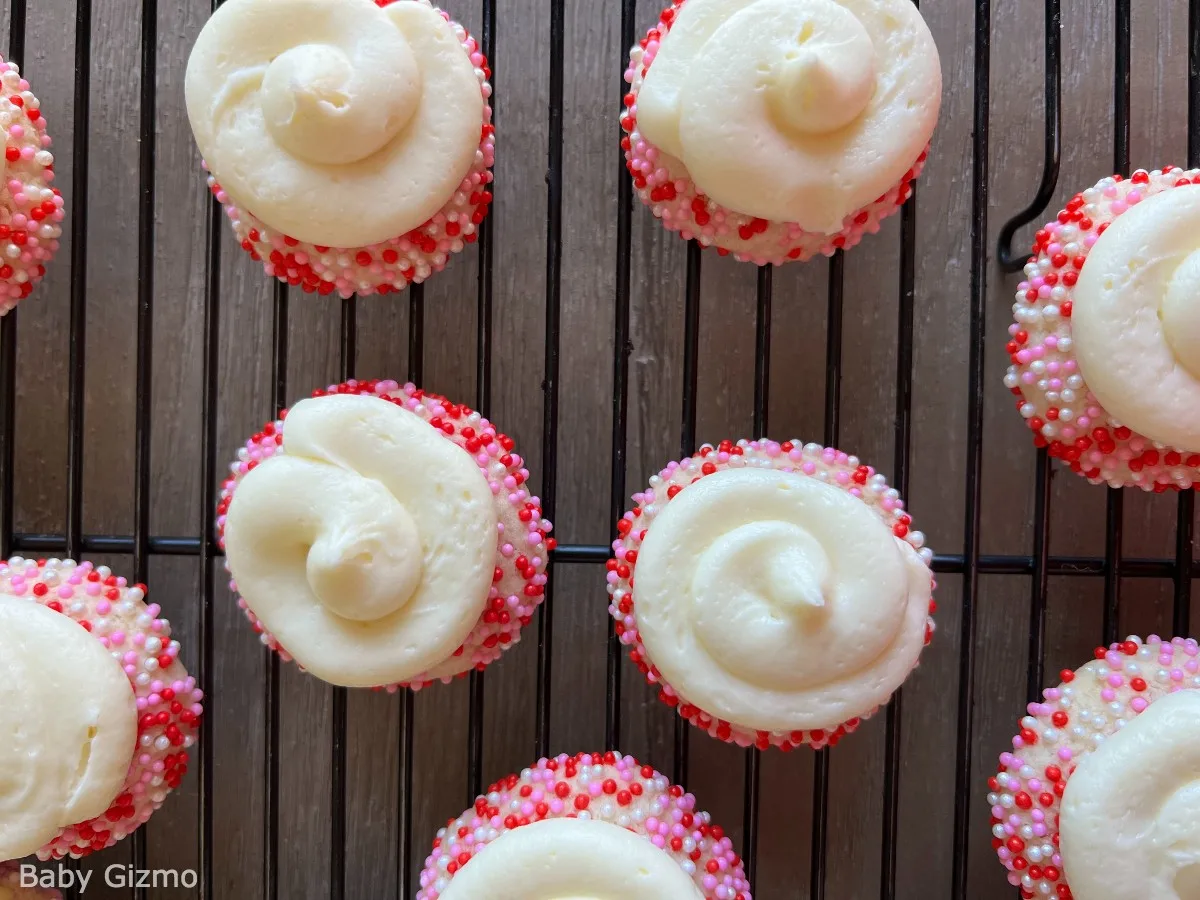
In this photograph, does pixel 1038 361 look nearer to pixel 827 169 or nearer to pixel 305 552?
pixel 827 169

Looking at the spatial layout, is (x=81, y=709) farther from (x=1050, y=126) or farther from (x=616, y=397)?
(x=1050, y=126)

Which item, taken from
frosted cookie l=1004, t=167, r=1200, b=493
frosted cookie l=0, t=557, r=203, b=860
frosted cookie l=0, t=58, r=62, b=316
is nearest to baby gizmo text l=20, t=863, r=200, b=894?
frosted cookie l=0, t=557, r=203, b=860

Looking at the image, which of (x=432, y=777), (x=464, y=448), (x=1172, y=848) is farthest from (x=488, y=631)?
(x=1172, y=848)

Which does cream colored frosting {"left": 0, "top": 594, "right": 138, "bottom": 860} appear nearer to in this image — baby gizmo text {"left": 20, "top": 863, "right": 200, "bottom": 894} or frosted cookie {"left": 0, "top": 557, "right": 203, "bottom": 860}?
frosted cookie {"left": 0, "top": 557, "right": 203, "bottom": 860}

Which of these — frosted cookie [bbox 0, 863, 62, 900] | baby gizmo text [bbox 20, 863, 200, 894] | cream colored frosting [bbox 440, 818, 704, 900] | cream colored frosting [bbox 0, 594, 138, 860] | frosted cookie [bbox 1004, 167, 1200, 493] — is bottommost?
baby gizmo text [bbox 20, 863, 200, 894]

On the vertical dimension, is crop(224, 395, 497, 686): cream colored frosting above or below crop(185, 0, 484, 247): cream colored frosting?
below

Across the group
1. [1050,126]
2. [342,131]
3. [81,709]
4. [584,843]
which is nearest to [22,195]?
[342,131]

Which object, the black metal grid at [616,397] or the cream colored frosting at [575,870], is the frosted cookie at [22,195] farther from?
the cream colored frosting at [575,870]
